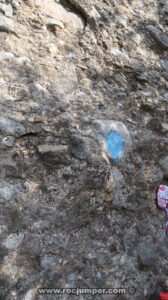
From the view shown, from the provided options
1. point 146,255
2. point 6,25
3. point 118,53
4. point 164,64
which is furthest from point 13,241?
point 164,64

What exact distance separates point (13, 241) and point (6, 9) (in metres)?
1.02

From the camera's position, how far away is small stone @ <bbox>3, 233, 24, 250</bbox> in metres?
1.30

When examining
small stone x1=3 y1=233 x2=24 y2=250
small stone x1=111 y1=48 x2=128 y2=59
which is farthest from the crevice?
small stone x1=3 y1=233 x2=24 y2=250

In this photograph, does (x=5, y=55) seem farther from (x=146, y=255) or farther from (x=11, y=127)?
(x=146, y=255)

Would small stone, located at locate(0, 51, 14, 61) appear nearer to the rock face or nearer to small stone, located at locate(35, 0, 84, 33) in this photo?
the rock face

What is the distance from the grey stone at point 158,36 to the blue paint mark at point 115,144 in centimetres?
68

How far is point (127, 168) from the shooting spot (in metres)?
1.66

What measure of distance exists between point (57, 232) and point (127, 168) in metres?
0.46

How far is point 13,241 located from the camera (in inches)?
51.6

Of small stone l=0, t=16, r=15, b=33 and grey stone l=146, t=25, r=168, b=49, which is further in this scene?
grey stone l=146, t=25, r=168, b=49

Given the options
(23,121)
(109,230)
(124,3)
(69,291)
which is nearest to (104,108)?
(23,121)

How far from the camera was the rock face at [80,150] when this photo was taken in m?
1.37

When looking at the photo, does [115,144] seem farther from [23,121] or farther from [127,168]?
[23,121]

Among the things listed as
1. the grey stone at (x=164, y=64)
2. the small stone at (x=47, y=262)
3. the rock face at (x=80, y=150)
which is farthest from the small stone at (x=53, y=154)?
the grey stone at (x=164, y=64)
